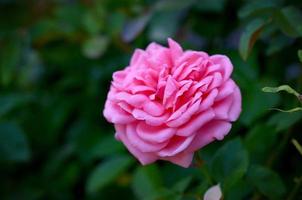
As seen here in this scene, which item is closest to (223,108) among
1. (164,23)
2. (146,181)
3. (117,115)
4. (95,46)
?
(117,115)

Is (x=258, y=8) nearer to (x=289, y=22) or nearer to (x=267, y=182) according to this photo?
(x=289, y=22)

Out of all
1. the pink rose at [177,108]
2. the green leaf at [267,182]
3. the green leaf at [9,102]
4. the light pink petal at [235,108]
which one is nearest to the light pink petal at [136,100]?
the pink rose at [177,108]

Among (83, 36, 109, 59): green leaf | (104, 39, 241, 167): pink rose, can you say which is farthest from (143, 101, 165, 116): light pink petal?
(83, 36, 109, 59): green leaf

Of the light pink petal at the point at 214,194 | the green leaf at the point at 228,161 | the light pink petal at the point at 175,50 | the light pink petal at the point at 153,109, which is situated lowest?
the green leaf at the point at 228,161

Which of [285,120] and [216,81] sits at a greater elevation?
[216,81]

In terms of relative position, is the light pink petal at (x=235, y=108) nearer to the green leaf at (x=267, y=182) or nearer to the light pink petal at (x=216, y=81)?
the light pink petal at (x=216, y=81)

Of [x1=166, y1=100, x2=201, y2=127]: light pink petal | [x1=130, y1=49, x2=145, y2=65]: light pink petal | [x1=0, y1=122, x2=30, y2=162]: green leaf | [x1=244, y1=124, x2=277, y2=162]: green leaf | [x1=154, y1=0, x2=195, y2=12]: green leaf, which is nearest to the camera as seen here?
[x1=166, y1=100, x2=201, y2=127]: light pink petal

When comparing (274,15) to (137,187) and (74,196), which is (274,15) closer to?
(137,187)

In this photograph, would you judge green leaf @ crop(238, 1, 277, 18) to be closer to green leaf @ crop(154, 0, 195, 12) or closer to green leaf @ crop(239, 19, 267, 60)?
green leaf @ crop(239, 19, 267, 60)
